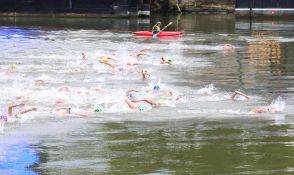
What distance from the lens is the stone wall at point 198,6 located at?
8100 centimetres

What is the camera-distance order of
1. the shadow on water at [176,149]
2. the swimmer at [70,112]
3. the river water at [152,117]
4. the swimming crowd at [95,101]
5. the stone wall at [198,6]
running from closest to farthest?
the shadow on water at [176,149] → the river water at [152,117] → the swimmer at [70,112] → the swimming crowd at [95,101] → the stone wall at [198,6]

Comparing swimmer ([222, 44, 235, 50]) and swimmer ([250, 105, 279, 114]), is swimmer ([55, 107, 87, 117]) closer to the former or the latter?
swimmer ([250, 105, 279, 114])

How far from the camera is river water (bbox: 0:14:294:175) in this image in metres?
10.9

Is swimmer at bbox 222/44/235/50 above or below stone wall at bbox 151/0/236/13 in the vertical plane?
below

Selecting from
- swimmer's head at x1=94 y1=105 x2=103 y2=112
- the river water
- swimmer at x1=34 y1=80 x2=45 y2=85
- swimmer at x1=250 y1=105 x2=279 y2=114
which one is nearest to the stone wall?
the river water

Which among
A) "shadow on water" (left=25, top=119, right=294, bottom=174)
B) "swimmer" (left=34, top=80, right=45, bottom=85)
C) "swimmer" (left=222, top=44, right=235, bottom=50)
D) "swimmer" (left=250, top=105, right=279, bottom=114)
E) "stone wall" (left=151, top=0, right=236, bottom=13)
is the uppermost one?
"stone wall" (left=151, top=0, right=236, bottom=13)

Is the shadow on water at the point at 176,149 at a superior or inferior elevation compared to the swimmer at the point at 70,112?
inferior

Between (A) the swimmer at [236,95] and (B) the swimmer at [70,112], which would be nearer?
(B) the swimmer at [70,112]

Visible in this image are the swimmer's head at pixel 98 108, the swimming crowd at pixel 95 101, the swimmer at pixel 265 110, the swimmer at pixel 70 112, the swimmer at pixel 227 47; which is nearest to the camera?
the swimmer at pixel 70 112

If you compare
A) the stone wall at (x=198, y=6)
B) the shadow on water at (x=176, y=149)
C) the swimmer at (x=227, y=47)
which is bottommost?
the swimmer at (x=227, y=47)

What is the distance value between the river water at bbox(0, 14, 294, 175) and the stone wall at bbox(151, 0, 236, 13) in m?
47.8

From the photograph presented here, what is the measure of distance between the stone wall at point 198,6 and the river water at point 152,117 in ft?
157

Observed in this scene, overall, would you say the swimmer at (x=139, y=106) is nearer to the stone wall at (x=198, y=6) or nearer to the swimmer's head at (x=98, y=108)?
the swimmer's head at (x=98, y=108)

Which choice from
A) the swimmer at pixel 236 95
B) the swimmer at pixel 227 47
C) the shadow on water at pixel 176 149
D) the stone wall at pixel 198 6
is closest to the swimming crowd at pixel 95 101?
the swimmer at pixel 236 95
